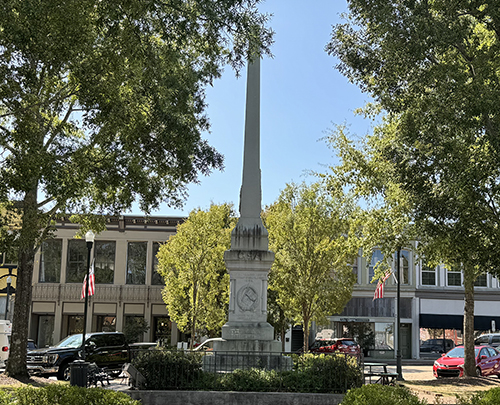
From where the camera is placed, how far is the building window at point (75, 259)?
135ft

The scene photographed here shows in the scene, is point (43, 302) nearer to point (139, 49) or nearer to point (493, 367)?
point (493, 367)

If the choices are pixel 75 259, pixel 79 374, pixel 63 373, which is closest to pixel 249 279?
pixel 79 374

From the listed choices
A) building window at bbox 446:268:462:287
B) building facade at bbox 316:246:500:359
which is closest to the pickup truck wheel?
building facade at bbox 316:246:500:359

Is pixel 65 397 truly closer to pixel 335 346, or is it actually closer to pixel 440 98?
pixel 440 98

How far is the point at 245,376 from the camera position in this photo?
40.3ft

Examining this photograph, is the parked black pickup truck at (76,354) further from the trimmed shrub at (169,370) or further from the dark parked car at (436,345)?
the dark parked car at (436,345)

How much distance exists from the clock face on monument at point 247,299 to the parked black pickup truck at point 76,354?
7116 mm

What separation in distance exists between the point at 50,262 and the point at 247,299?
30.3 meters

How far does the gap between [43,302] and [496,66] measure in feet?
117

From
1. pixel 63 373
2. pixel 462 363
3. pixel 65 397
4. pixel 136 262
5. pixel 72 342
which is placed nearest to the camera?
pixel 65 397

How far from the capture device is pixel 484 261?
584 inches

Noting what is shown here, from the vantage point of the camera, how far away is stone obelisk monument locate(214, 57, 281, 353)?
14508mm

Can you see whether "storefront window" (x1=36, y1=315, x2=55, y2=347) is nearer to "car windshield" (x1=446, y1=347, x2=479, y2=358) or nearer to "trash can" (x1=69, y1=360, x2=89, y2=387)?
"car windshield" (x1=446, y1=347, x2=479, y2=358)

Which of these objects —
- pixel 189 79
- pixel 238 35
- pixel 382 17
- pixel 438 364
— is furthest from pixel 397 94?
pixel 438 364
